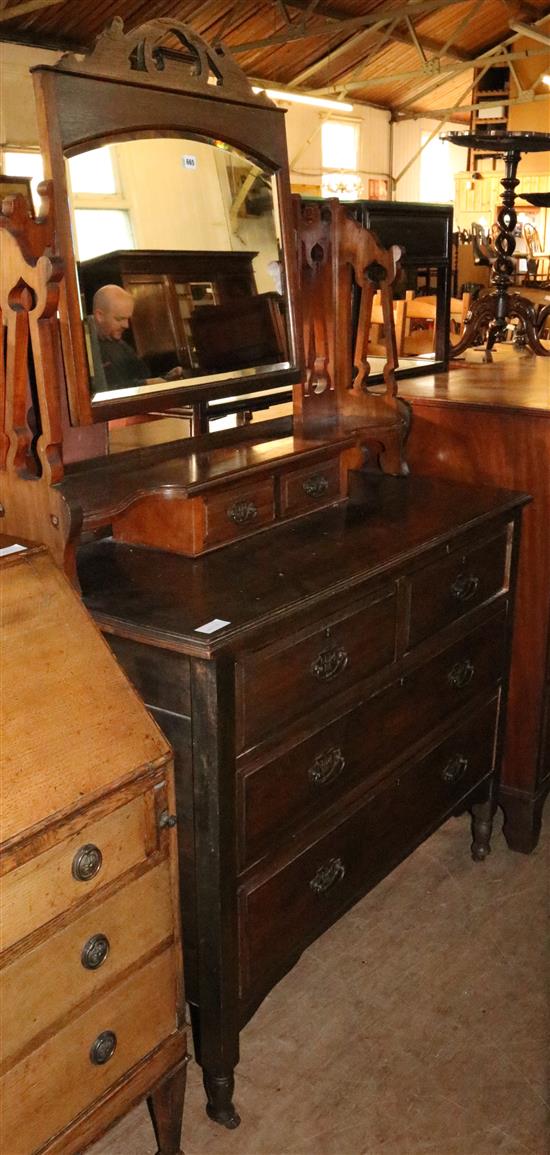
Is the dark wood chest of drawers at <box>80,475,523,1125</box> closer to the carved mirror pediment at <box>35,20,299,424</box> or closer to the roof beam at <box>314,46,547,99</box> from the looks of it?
the carved mirror pediment at <box>35,20,299,424</box>

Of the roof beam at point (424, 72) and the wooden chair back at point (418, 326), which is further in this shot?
the roof beam at point (424, 72)

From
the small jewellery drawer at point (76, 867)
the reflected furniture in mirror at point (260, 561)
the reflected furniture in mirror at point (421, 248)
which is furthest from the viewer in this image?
the reflected furniture in mirror at point (421, 248)

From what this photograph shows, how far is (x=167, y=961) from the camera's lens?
1.69 m

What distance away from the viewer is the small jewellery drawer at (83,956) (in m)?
1.40

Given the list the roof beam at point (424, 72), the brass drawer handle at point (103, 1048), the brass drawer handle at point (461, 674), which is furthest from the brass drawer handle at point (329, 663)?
the roof beam at point (424, 72)

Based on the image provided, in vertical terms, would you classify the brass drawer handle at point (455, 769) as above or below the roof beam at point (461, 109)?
below

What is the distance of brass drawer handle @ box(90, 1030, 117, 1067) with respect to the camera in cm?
157

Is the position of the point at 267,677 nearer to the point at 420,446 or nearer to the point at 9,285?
the point at 9,285

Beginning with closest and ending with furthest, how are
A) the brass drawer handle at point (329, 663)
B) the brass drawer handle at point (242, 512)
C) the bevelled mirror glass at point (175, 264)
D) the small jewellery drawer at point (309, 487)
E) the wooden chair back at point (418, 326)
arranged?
1. the bevelled mirror glass at point (175, 264)
2. the brass drawer handle at point (329, 663)
3. the brass drawer handle at point (242, 512)
4. the small jewellery drawer at point (309, 487)
5. the wooden chair back at point (418, 326)

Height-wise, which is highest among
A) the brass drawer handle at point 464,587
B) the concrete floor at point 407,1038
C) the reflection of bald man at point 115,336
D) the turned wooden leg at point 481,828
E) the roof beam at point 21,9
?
the roof beam at point 21,9

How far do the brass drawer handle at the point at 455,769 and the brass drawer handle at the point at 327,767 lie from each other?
0.53 metres

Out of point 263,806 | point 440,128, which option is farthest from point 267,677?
point 440,128

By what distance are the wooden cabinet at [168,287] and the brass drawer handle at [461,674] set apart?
100 centimetres

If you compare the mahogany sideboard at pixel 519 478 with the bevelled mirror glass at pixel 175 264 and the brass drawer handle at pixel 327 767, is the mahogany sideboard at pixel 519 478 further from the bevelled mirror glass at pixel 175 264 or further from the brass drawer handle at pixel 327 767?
the brass drawer handle at pixel 327 767
